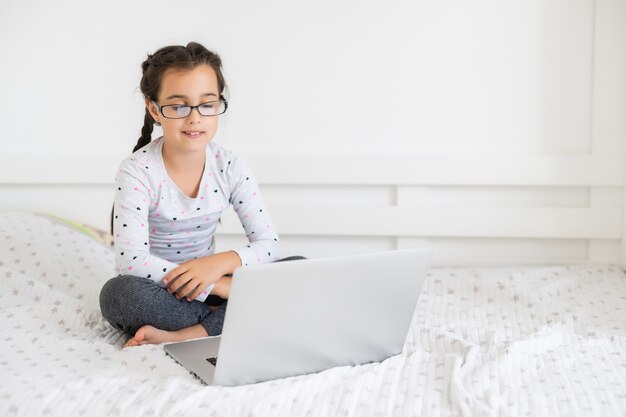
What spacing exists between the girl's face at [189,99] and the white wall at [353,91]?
656 mm

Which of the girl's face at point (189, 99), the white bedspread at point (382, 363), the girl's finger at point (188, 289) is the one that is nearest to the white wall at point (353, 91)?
the white bedspread at point (382, 363)

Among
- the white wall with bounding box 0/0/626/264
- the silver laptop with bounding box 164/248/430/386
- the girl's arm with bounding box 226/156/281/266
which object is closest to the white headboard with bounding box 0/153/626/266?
the white wall with bounding box 0/0/626/264

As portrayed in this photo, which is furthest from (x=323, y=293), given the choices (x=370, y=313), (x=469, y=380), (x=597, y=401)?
(x=597, y=401)

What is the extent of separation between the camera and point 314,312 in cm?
109

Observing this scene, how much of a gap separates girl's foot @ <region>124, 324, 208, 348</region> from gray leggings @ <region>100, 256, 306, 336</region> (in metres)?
0.01

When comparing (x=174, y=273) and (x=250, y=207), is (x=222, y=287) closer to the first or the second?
(x=174, y=273)

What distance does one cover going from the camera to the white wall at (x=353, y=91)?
2.06m

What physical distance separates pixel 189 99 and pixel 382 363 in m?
0.59

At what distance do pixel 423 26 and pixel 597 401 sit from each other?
1.27m

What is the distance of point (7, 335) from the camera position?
1.33 metres

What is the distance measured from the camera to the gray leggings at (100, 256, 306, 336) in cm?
133

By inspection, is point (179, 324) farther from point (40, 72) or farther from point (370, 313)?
point (40, 72)

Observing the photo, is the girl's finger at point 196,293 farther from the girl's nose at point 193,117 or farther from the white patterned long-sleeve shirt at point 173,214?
the girl's nose at point 193,117

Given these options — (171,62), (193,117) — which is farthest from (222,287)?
(171,62)
